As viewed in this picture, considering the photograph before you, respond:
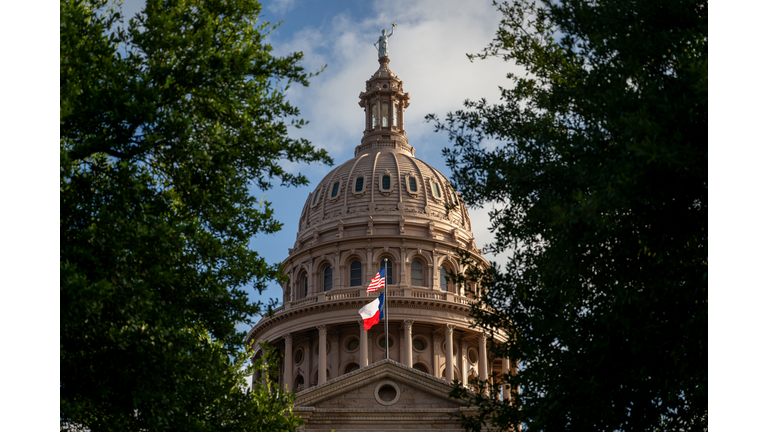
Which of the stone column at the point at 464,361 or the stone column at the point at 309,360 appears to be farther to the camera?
the stone column at the point at 464,361

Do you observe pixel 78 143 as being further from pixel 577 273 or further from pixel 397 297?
pixel 397 297

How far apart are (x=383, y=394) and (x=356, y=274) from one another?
85.6 feet

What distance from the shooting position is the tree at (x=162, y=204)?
14188 mm

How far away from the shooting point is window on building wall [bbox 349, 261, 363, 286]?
6781cm

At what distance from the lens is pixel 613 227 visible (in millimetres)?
13438

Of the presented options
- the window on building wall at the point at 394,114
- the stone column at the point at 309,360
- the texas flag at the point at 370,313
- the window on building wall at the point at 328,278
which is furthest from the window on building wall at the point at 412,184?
the texas flag at the point at 370,313

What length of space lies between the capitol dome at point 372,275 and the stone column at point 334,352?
0.26 feet

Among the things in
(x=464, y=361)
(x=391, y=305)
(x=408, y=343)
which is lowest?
(x=464, y=361)

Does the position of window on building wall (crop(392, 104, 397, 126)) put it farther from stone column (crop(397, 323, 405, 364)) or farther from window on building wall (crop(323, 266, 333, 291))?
stone column (crop(397, 323, 405, 364))

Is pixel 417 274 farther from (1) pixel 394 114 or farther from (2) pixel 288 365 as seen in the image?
(1) pixel 394 114

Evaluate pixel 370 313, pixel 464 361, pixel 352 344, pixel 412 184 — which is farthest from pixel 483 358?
pixel 370 313

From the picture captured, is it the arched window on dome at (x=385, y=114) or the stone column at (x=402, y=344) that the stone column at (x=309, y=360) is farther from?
the arched window on dome at (x=385, y=114)

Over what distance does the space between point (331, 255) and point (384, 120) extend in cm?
1778

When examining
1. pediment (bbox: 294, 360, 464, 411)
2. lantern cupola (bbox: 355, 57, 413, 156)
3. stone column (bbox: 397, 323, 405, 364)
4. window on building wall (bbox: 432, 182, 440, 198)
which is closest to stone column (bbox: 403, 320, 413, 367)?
stone column (bbox: 397, 323, 405, 364)
